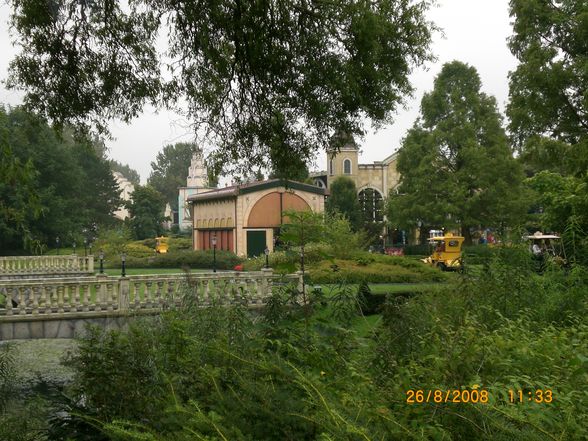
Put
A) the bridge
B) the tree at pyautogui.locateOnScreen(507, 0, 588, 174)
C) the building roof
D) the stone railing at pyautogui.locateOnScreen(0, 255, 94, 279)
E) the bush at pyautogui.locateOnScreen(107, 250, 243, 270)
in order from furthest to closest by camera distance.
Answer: the building roof < the bush at pyautogui.locateOnScreen(107, 250, 243, 270) < the stone railing at pyautogui.locateOnScreen(0, 255, 94, 279) < the tree at pyautogui.locateOnScreen(507, 0, 588, 174) < the bridge

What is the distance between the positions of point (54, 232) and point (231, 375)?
160 ft

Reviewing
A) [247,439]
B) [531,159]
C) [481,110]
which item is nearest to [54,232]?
[481,110]

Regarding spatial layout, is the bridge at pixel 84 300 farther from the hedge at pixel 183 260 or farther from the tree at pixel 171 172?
the tree at pixel 171 172

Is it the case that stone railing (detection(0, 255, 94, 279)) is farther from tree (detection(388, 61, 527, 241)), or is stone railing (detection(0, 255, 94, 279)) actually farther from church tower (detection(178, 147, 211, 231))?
church tower (detection(178, 147, 211, 231))

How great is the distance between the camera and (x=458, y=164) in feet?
134

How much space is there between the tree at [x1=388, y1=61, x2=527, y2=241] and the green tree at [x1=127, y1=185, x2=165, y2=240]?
32.3 metres

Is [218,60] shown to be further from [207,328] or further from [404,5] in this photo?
[207,328]

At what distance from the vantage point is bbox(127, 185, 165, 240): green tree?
218ft

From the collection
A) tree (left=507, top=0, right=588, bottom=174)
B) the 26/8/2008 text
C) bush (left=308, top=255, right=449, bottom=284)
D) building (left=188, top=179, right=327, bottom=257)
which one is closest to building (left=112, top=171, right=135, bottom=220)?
building (left=188, top=179, right=327, bottom=257)

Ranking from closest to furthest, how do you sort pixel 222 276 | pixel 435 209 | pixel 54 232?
pixel 222 276, pixel 435 209, pixel 54 232

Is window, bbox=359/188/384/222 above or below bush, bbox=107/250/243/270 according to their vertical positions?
above

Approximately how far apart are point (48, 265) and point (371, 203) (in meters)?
36.2

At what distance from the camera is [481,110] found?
40656 mm

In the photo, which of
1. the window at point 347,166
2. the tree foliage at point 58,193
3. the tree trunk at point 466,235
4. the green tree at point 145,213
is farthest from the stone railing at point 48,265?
the green tree at point 145,213
